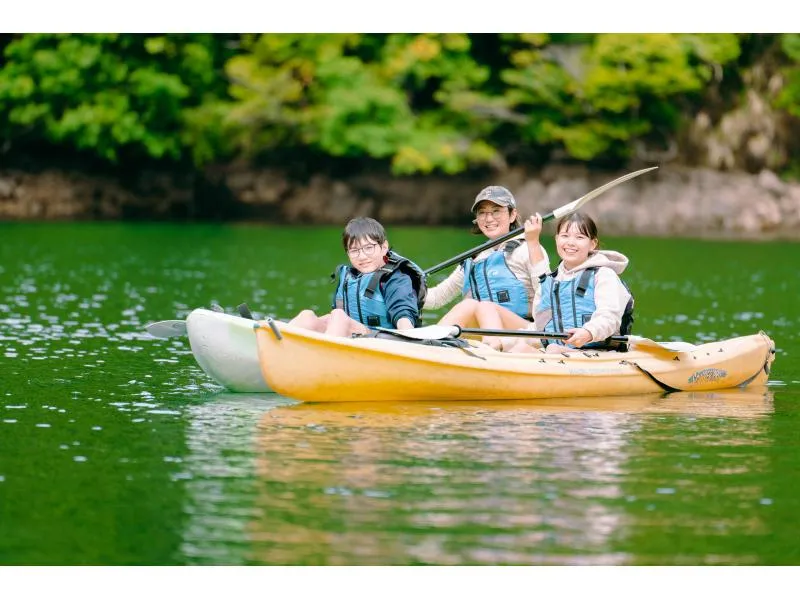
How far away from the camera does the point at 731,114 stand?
33.3 meters

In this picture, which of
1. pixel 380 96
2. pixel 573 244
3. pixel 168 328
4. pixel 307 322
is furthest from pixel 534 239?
pixel 380 96

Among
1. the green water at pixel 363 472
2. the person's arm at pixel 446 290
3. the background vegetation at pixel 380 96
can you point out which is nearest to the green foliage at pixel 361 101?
the background vegetation at pixel 380 96

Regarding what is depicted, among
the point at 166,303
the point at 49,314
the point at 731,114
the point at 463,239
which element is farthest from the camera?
the point at 731,114

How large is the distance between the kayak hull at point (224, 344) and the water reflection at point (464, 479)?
408mm

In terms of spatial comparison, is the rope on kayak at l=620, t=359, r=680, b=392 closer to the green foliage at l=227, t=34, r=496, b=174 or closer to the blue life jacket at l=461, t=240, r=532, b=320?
the blue life jacket at l=461, t=240, r=532, b=320

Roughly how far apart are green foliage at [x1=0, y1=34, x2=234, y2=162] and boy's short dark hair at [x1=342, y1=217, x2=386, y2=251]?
26007mm

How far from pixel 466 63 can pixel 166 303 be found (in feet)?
66.6

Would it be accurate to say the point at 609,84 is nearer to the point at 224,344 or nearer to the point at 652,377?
the point at 652,377

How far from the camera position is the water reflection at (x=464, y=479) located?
17.4ft

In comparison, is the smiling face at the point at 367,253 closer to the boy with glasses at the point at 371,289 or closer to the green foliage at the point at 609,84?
the boy with glasses at the point at 371,289

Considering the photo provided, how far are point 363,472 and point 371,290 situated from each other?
7.40 feet

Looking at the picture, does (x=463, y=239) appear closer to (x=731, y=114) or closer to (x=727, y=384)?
(x=731, y=114)

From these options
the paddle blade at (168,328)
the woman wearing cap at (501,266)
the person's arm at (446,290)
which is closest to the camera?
the paddle blade at (168,328)
